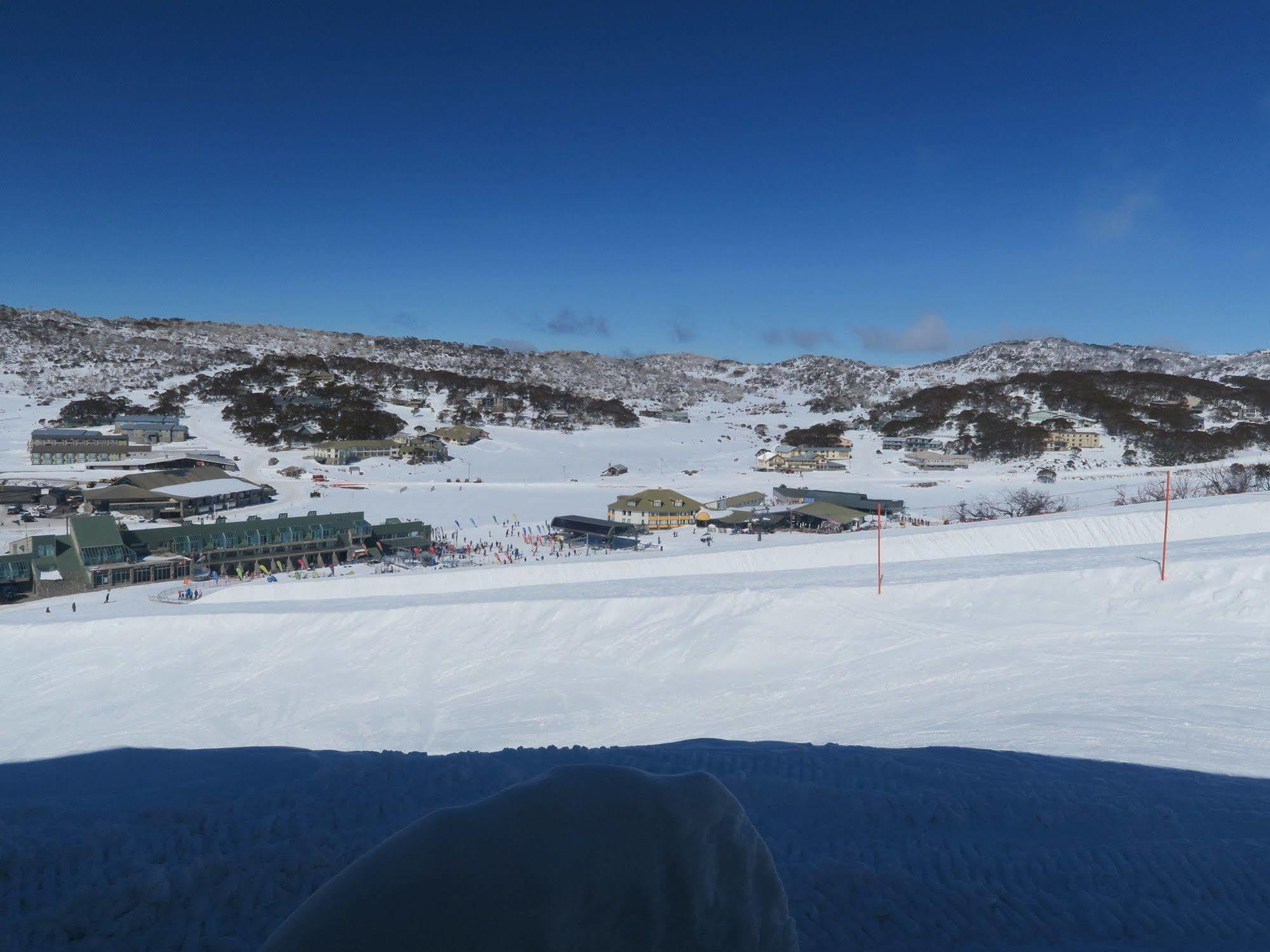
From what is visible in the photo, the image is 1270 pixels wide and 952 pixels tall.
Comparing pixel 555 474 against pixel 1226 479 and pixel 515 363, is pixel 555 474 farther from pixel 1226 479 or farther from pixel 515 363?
pixel 515 363

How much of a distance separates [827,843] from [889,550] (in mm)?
12856

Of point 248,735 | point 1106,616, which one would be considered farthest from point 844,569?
point 248,735

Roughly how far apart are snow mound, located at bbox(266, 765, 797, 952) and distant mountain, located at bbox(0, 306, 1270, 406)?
234 ft

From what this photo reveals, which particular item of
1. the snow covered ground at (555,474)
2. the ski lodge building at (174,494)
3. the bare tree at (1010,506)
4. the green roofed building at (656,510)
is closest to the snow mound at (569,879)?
the snow covered ground at (555,474)

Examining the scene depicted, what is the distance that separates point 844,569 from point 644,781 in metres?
13.1

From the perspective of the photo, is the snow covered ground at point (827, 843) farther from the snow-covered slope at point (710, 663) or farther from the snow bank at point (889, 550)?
the snow bank at point (889, 550)

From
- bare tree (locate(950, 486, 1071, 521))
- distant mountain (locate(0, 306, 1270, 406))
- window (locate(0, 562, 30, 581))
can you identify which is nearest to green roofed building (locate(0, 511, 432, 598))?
window (locate(0, 562, 30, 581))

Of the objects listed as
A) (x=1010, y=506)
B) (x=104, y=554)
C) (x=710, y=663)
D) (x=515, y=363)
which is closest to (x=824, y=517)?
(x=1010, y=506)

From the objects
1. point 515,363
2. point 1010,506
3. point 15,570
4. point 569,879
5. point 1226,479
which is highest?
point 515,363

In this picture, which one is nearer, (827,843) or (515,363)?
(827,843)

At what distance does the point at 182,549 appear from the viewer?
64.5 feet

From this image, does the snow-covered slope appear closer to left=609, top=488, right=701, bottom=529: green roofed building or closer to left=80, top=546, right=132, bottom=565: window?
left=80, top=546, right=132, bottom=565: window

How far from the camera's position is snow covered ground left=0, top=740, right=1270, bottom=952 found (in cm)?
349

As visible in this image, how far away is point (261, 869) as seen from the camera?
392 centimetres
